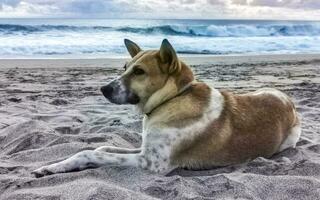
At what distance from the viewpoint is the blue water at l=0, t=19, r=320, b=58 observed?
75.2 feet

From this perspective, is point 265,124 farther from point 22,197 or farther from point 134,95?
point 22,197

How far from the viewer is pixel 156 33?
1448 inches

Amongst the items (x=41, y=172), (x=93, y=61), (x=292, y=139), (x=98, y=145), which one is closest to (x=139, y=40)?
(x=93, y=61)

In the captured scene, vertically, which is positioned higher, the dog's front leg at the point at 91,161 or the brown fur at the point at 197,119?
the brown fur at the point at 197,119

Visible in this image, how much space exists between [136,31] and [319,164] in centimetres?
3332

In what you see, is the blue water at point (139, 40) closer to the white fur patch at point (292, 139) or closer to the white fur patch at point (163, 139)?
the white fur patch at point (292, 139)

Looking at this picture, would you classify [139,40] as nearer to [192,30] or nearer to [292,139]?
[192,30]

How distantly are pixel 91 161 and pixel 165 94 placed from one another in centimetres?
93

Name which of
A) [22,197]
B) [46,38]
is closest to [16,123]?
[22,197]

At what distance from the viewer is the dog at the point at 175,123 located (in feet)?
14.4

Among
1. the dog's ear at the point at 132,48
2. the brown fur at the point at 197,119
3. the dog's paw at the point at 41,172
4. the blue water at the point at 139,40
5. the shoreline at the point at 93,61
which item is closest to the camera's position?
the dog's paw at the point at 41,172

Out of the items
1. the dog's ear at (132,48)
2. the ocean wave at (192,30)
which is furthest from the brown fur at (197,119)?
the ocean wave at (192,30)

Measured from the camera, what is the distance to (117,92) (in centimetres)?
450

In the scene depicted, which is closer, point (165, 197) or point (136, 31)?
point (165, 197)
